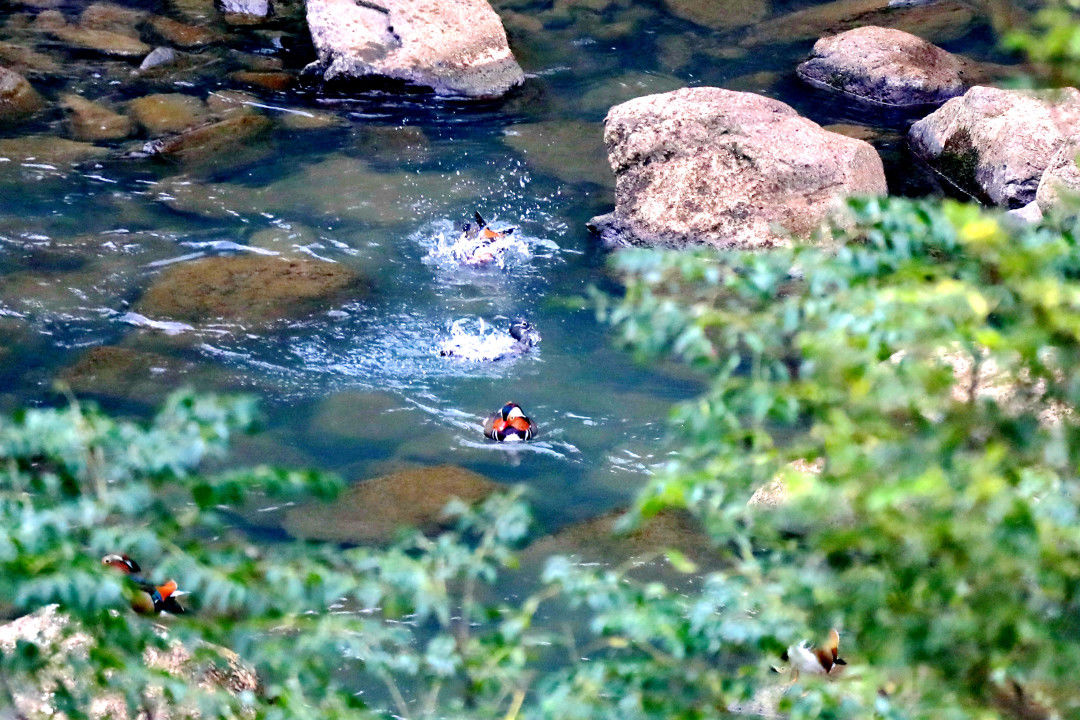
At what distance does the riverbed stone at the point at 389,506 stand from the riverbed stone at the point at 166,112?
226 inches

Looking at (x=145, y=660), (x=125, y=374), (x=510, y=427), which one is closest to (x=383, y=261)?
(x=125, y=374)

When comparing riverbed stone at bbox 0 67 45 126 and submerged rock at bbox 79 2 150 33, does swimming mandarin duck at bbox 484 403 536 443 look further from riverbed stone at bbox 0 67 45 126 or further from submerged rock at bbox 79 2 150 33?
submerged rock at bbox 79 2 150 33

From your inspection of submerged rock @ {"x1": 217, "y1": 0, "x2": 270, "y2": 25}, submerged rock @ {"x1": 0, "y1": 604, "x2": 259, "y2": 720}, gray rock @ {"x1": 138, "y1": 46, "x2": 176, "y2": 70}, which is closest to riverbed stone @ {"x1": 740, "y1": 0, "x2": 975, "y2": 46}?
submerged rock @ {"x1": 217, "y1": 0, "x2": 270, "y2": 25}

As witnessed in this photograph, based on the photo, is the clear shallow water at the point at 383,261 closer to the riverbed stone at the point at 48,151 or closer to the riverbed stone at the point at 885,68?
the riverbed stone at the point at 48,151

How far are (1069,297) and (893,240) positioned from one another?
47cm

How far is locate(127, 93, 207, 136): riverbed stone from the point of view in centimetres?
1040

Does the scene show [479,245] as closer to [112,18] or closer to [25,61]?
[25,61]

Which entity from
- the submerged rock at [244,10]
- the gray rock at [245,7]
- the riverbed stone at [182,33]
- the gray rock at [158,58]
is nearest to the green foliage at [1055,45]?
the gray rock at [158,58]

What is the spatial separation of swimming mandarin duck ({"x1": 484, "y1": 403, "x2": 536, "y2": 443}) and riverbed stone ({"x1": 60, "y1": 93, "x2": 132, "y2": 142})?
5649 millimetres

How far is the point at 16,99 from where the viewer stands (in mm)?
10656

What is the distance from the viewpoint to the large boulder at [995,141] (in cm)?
902

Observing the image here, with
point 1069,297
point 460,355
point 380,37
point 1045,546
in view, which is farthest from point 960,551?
point 380,37

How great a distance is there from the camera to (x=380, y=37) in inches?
455

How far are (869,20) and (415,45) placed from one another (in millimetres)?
5708
